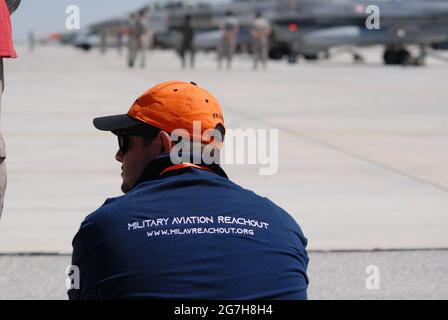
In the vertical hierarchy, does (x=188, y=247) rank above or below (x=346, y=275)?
above

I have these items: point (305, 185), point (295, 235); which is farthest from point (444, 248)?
point (295, 235)

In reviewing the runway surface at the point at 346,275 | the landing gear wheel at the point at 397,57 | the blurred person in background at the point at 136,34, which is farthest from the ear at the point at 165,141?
the landing gear wheel at the point at 397,57

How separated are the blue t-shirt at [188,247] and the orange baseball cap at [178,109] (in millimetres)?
164

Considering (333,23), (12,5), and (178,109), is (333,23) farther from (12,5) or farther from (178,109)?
(178,109)

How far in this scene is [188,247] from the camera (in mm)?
2529

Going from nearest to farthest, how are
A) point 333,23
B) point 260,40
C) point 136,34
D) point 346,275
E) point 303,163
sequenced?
point 346,275
point 303,163
point 136,34
point 260,40
point 333,23

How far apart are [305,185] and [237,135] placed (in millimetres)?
4615

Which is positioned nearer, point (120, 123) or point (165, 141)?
point (165, 141)

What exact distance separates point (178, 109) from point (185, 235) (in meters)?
0.39

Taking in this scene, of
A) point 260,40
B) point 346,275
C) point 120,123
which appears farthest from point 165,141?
point 260,40

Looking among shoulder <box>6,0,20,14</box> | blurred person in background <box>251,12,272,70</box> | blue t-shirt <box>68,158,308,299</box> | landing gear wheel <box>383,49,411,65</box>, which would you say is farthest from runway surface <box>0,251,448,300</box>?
landing gear wheel <box>383,49,411,65</box>

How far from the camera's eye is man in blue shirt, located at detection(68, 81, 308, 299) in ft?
8.30

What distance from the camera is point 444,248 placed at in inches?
275
